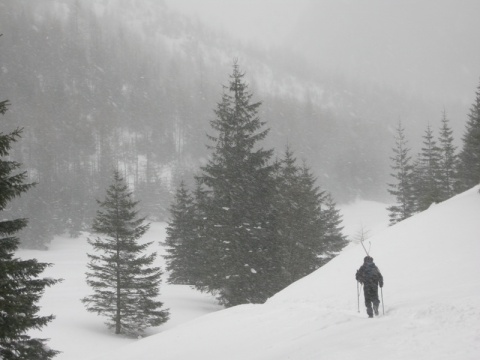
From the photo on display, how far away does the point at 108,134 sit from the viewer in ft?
364

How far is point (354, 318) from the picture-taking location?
11.1m

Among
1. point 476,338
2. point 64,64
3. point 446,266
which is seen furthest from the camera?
point 64,64

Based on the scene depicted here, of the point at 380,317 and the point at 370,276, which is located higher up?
the point at 370,276

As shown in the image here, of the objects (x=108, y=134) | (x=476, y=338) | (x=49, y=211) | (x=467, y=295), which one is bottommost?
(x=476, y=338)

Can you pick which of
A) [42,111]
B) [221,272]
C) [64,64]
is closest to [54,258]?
[221,272]

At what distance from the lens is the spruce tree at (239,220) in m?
21.5

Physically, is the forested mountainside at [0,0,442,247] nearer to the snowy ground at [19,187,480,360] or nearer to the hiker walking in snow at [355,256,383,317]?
the snowy ground at [19,187,480,360]

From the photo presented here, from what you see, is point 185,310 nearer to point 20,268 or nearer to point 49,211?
point 20,268

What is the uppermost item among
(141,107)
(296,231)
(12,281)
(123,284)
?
(141,107)

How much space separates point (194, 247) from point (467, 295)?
949 inches

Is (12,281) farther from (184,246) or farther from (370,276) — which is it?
(184,246)

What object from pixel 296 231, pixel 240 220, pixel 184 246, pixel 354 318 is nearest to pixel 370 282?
pixel 354 318

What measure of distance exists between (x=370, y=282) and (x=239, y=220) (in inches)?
468

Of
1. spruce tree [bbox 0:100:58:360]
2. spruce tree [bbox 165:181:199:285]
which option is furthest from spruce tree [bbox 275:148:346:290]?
spruce tree [bbox 0:100:58:360]
